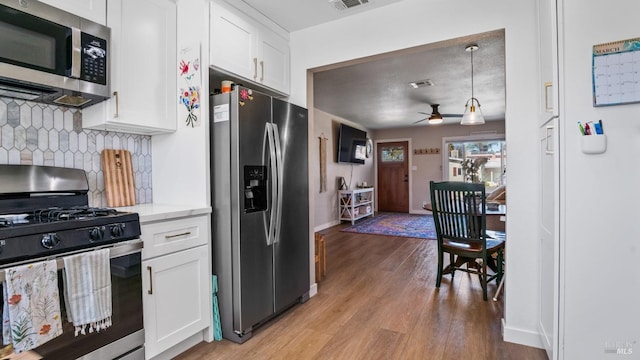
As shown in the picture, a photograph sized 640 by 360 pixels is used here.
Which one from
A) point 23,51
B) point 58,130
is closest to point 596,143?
point 23,51

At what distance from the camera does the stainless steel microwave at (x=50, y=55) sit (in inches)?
55.6

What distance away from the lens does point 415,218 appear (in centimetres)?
760

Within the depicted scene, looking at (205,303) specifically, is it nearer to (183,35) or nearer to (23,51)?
(23,51)

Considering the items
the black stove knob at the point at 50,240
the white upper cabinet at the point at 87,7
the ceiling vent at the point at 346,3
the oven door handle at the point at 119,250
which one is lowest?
the oven door handle at the point at 119,250

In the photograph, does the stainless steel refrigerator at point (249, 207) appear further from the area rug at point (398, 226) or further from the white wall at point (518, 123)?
the area rug at point (398, 226)

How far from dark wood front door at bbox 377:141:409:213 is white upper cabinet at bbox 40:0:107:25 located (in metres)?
7.70

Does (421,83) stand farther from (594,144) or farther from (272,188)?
(594,144)

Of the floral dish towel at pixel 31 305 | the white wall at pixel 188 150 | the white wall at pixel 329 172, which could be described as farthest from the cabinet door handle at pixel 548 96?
the white wall at pixel 329 172

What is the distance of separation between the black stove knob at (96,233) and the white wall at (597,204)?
6.91 feet

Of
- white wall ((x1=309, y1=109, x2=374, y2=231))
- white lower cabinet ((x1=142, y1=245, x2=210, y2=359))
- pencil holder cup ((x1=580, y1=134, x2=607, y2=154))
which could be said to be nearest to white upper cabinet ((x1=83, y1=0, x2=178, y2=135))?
white lower cabinet ((x1=142, y1=245, x2=210, y2=359))

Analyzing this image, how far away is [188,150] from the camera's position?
82.7 inches

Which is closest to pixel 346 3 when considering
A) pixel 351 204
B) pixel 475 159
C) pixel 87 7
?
pixel 87 7

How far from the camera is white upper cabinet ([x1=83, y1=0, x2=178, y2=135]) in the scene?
1819 millimetres

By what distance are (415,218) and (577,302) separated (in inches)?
250
